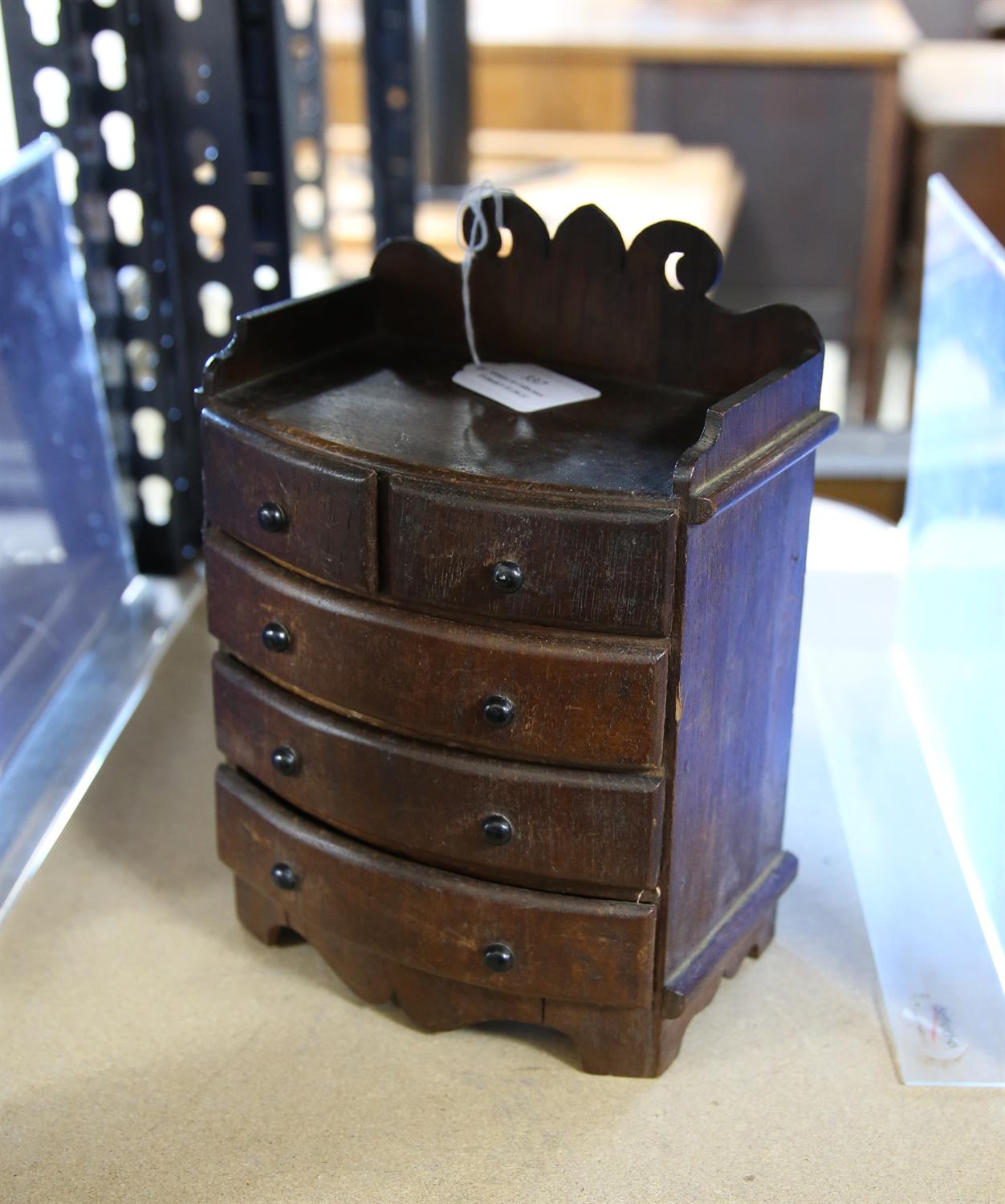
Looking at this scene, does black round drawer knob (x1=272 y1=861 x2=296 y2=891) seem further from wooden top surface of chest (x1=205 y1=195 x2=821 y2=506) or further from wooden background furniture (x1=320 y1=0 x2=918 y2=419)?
wooden background furniture (x1=320 y1=0 x2=918 y2=419)

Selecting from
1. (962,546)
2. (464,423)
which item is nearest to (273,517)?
(464,423)

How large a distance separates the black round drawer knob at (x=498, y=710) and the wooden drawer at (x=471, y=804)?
0.20 ft

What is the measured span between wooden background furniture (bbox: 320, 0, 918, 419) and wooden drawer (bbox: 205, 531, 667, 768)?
12.7 ft

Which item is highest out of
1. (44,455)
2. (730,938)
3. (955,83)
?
(955,83)

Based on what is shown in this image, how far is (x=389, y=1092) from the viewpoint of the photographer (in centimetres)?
155

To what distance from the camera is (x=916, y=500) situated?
2.21m

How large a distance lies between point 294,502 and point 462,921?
17.4 inches

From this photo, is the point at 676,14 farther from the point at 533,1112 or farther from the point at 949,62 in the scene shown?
the point at 533,1112

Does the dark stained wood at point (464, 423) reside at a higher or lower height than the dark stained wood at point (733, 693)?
higher

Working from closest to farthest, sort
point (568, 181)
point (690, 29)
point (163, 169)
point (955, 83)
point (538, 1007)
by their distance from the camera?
point (538, 1007) < point (163, 169) < point (568, 181) < point (690, 29) < point (955, 83)

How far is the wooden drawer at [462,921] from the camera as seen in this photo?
4.81 feet

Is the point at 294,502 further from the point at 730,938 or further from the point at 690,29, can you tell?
the point at 690,29

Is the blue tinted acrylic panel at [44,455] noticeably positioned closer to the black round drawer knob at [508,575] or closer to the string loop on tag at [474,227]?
the string loop on tag at [474,227]

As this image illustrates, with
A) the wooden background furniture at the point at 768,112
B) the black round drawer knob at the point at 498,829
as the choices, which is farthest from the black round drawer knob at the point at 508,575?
the wooden background furniture at the point at 768,112
